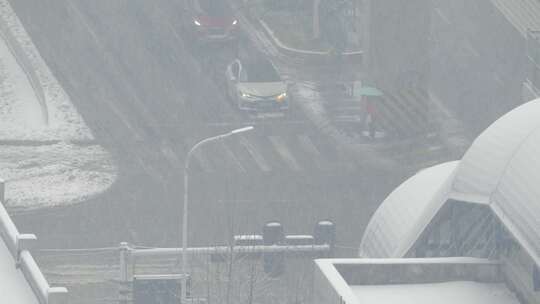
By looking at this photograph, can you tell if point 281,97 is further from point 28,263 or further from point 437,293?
point 437,293

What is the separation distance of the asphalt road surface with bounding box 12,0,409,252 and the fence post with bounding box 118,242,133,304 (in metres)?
3.02

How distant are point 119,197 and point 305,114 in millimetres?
10176

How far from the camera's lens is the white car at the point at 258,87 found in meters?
64.3

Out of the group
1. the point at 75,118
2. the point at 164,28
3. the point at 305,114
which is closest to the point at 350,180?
the point at 305,114

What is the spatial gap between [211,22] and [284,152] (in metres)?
10.1

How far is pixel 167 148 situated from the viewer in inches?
2420

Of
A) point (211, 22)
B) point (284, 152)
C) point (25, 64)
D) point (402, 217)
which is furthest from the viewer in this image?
point (211, 22)

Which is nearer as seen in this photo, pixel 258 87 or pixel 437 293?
pixel 437 293

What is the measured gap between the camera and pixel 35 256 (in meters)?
52.1

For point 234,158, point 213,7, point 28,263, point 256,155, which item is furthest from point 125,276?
point 213,7

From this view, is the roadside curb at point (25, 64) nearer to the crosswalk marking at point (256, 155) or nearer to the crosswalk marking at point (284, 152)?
the crosswalk marking at point (256, 155)

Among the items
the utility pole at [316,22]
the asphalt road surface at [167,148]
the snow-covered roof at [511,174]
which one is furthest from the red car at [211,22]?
the snow-covered roof at [511,174]

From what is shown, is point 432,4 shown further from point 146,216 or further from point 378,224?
point 378,224

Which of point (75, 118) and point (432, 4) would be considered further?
point (432, 4)
